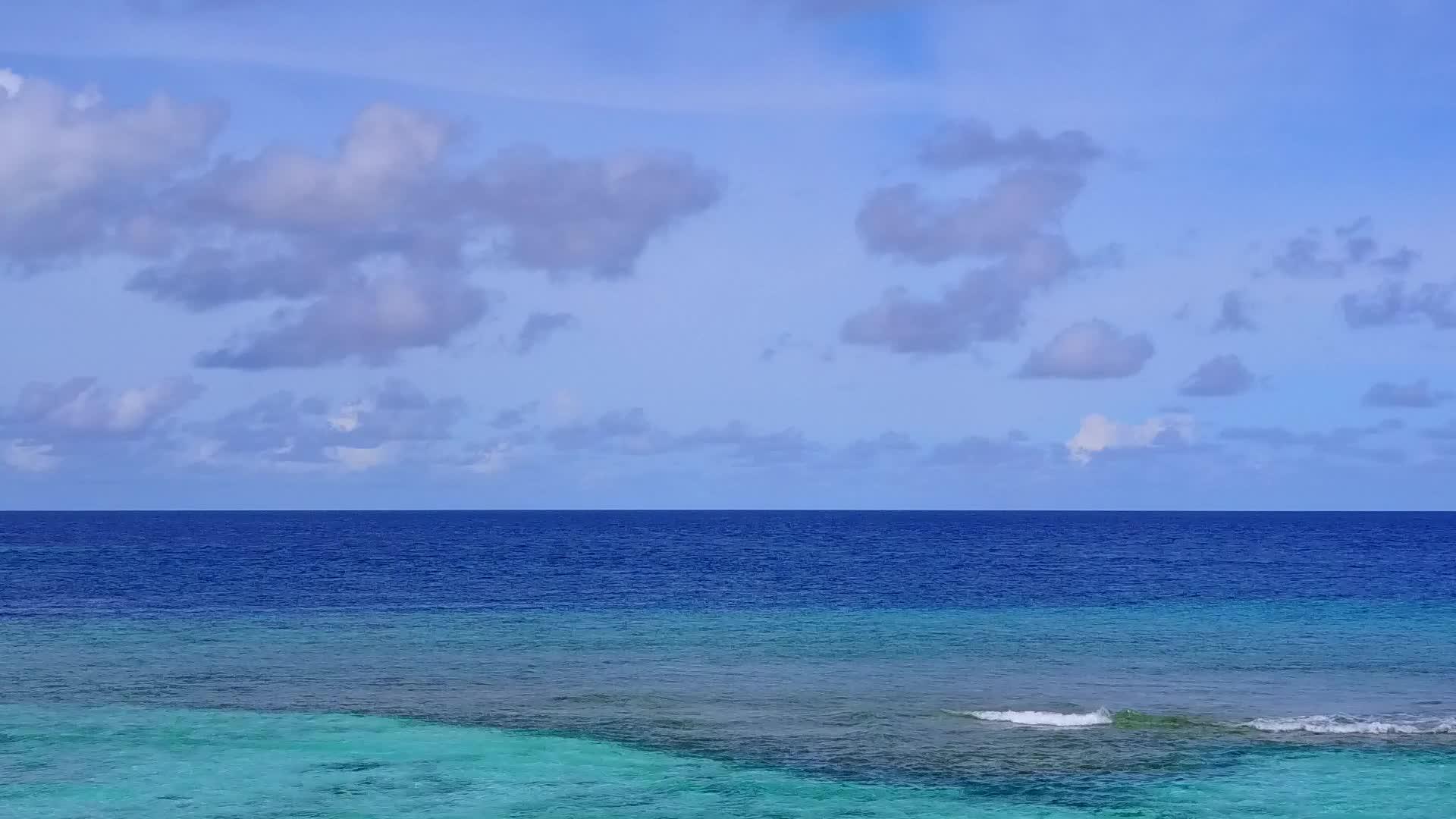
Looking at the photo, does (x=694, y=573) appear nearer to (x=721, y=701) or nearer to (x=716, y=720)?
(x=721, y=701)

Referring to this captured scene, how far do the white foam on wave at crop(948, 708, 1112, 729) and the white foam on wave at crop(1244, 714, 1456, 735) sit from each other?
14.1ft

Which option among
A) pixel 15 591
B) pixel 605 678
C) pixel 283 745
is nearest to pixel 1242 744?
pixel 605 678

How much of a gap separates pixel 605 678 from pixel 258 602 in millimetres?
36836

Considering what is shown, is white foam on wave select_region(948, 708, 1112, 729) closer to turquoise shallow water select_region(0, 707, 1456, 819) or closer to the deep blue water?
turquoise shallow water select_region(0, 707, 1456, 819)

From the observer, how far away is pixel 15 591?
82875 mm

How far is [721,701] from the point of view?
4409cm

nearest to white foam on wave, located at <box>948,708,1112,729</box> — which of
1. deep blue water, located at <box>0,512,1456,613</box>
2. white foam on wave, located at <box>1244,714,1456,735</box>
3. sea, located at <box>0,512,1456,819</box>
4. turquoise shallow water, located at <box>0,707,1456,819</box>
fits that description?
sea, located at <box>0,512,1456,819</box>

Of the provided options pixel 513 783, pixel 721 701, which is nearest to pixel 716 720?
pixel 721 701

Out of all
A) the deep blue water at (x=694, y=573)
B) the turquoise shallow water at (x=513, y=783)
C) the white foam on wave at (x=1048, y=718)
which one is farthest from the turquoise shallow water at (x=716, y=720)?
the deep blue water at (x=694, y=573)

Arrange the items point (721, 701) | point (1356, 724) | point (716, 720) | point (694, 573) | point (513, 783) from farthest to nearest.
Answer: point (694, 573)
point (721, 701)
point (716, 720)
point (1356, 724)
point (513, 783)

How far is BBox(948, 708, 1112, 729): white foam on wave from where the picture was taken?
132 feet

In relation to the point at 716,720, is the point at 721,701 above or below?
above

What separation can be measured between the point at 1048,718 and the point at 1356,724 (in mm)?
8973

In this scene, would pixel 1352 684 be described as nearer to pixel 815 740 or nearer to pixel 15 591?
pixel 815 740
